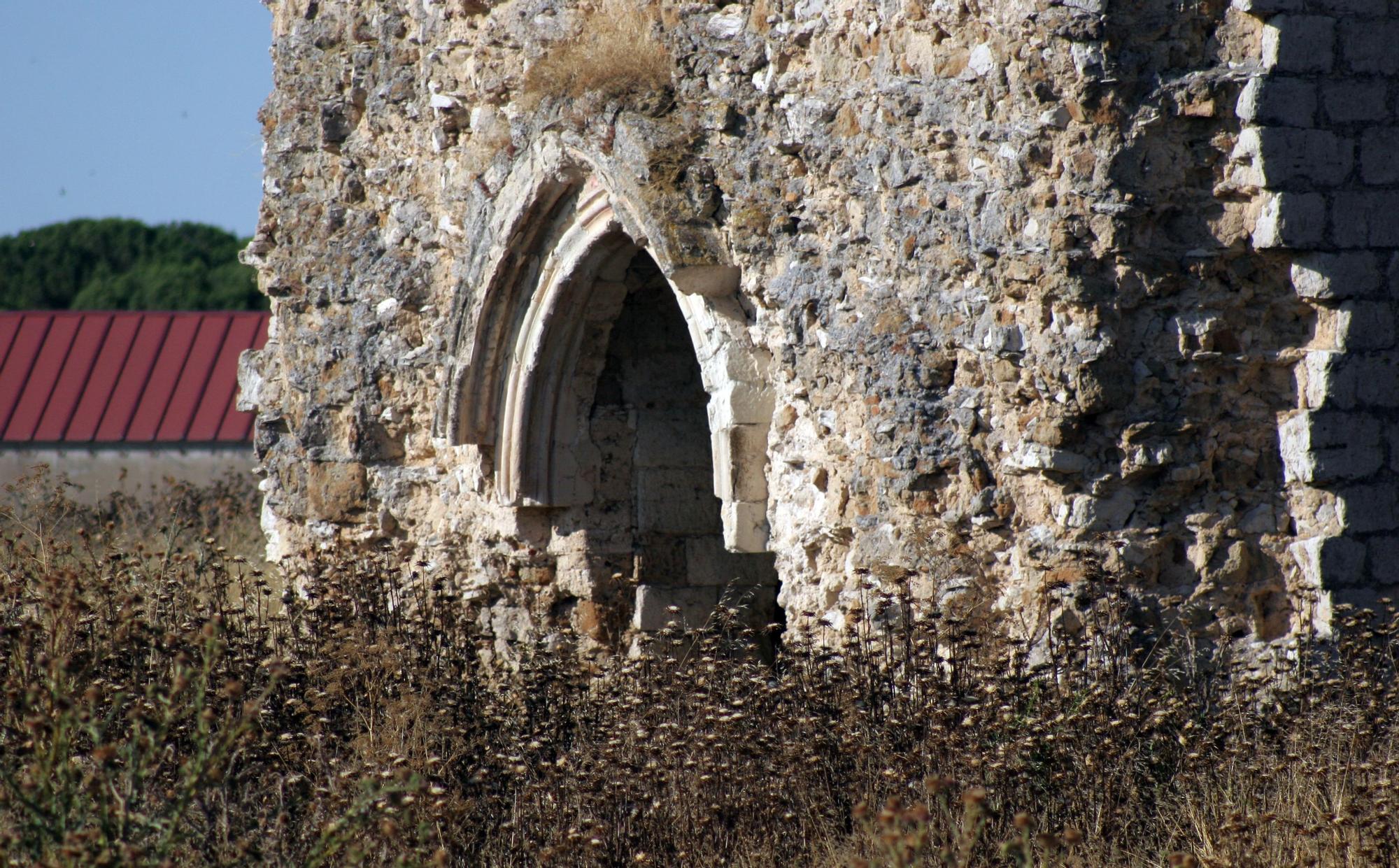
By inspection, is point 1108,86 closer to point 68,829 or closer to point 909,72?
→ point 909,72

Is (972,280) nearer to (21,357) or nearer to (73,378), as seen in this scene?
(73,378)

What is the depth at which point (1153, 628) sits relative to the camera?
504cm

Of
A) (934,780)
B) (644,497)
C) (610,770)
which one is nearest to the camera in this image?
(934,780)

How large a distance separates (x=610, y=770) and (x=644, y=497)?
3138 mm

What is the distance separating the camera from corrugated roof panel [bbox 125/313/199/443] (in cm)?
1759

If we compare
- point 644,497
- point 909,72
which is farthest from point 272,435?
point 909,72

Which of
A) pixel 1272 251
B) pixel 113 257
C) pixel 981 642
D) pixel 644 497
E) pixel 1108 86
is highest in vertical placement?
pixel 113 257

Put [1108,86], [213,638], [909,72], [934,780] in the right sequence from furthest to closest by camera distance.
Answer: [909,72]
[1108,86]
[213,638]
[934,780]

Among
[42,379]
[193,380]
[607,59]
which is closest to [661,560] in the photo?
[607,59]

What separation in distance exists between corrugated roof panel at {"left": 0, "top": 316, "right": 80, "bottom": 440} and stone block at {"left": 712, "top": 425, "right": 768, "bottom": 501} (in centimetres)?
1378

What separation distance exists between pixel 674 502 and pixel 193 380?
11824 millimetres

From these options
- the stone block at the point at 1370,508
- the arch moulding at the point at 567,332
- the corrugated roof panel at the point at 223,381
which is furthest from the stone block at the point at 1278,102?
the corrugated roof panel at the point at 223,381

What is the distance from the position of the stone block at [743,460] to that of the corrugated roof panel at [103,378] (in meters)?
13.2

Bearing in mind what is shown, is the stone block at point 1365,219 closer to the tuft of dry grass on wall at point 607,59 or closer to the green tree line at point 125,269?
the tuft of dry grass on wall at point 607,59
